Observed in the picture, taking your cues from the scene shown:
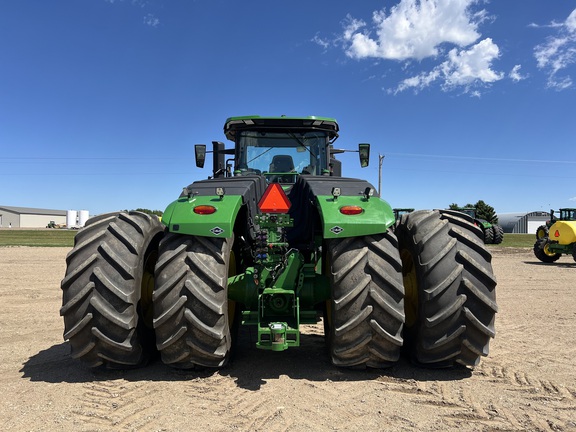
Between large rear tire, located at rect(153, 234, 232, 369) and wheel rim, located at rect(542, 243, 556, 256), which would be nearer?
large rear tire, located at rect(153, 234, 232, 369)

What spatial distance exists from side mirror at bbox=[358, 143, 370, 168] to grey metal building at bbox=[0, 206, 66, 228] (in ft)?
336

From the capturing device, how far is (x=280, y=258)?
3.89 metres

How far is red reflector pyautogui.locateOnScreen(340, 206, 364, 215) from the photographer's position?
359 cm

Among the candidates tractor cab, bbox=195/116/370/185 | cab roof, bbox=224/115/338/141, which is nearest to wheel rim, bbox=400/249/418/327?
tractor cab, bbox=195/116/370/185

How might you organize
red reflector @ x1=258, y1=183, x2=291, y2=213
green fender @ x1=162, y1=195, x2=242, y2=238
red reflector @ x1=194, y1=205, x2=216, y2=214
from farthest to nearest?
red reflector @ x1=258, y1=183, x2=291, y2=213
red reflector @ x1=194, y1=205, x2=216, y2=214
green fender @ x1=162, y1=195, x2=242, y2=238

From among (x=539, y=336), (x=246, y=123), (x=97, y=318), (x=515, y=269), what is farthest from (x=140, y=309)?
(x=515, y=269)

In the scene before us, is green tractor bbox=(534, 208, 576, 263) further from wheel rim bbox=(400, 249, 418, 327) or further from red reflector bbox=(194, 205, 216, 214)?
red reflector bbox=(194, 205, 216, 214)

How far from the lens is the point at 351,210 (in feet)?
11.8

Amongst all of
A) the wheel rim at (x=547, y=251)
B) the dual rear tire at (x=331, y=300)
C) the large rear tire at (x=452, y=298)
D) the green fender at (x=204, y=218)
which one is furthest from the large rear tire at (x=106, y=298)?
the wheel rim at (x=547, y=251)

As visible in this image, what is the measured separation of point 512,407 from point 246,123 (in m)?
4.43

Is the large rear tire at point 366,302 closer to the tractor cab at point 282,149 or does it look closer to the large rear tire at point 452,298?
the large rear tire at point 452,298

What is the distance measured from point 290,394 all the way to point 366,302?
0.94 meters

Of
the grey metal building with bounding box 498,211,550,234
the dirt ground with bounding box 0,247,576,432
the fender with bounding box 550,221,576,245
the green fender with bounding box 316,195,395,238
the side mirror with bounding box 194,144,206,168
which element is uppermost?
the side mirror with bounding box 194,144,206,168

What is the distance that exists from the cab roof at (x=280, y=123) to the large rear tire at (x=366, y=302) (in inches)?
109
